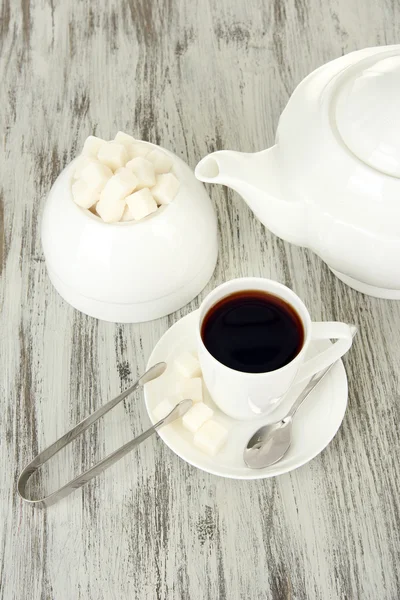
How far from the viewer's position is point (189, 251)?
85 centimetres

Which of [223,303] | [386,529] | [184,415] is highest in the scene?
[223,303]

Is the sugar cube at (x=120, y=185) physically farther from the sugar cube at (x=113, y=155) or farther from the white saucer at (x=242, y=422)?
the white saucer at (x=242, y=422)

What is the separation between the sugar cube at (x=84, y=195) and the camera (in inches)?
31.6

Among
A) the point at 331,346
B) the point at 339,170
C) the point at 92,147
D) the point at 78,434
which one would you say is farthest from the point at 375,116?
the point at 78,434

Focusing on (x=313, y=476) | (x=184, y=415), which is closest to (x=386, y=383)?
(x=313, y=476)

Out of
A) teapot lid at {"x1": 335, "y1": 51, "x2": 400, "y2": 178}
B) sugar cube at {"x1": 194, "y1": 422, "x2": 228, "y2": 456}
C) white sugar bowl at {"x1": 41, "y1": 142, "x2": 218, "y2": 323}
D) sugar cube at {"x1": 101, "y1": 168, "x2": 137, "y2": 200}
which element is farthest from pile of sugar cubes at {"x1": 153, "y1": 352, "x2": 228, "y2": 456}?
teapot lid at {"x1": 335, "y1": 51, "x2": 400, "y2": 178}

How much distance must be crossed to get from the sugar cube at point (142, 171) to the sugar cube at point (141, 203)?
1cm

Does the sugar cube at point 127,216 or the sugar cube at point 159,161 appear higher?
the sugar cube at point 159,161

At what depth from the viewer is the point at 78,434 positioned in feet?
2.56

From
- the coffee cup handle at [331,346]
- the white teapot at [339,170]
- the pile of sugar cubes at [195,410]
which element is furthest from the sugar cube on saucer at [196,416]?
the white teapot at [339,170]

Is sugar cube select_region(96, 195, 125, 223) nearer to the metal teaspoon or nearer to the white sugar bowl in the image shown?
the white sugar bowl

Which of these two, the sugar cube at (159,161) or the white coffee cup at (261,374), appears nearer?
the white coffee cup at (261,374)

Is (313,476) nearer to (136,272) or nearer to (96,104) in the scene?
(136,272)

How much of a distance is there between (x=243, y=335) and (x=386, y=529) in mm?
269
